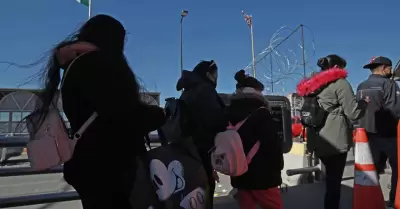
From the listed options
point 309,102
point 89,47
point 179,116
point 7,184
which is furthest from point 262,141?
point 7,184

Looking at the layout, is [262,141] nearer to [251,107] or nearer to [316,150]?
[251,107]

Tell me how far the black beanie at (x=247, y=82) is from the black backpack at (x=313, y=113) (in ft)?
2.56

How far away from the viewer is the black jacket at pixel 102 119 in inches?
61.1

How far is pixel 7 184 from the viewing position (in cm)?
827

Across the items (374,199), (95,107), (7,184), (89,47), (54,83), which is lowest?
(7,184)

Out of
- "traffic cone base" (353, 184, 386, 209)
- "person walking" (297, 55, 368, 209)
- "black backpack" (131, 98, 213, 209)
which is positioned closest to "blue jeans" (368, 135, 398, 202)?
"traffic cone base" (353, 184, 386, 209)

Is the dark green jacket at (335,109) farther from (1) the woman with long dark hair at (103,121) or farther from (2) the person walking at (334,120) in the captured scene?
(1) the woman with long dark hair at (103,121)

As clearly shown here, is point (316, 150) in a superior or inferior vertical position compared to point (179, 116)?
inferior

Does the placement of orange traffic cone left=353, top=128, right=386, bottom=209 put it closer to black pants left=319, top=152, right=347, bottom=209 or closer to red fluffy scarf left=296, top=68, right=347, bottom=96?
black pants left=319, top=152, right=347, bottom=209

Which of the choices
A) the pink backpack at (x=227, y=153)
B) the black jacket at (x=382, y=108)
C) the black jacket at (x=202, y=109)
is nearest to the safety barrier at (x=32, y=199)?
the black jacket at (x=202, y=109)

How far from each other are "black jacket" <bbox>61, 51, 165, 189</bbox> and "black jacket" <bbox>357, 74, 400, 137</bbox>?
3285 millimetres

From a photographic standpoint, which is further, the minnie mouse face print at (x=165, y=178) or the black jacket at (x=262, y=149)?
the black jacket at (x=262, y=149)

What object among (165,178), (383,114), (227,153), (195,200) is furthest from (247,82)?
(383,114)

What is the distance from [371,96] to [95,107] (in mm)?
3539
